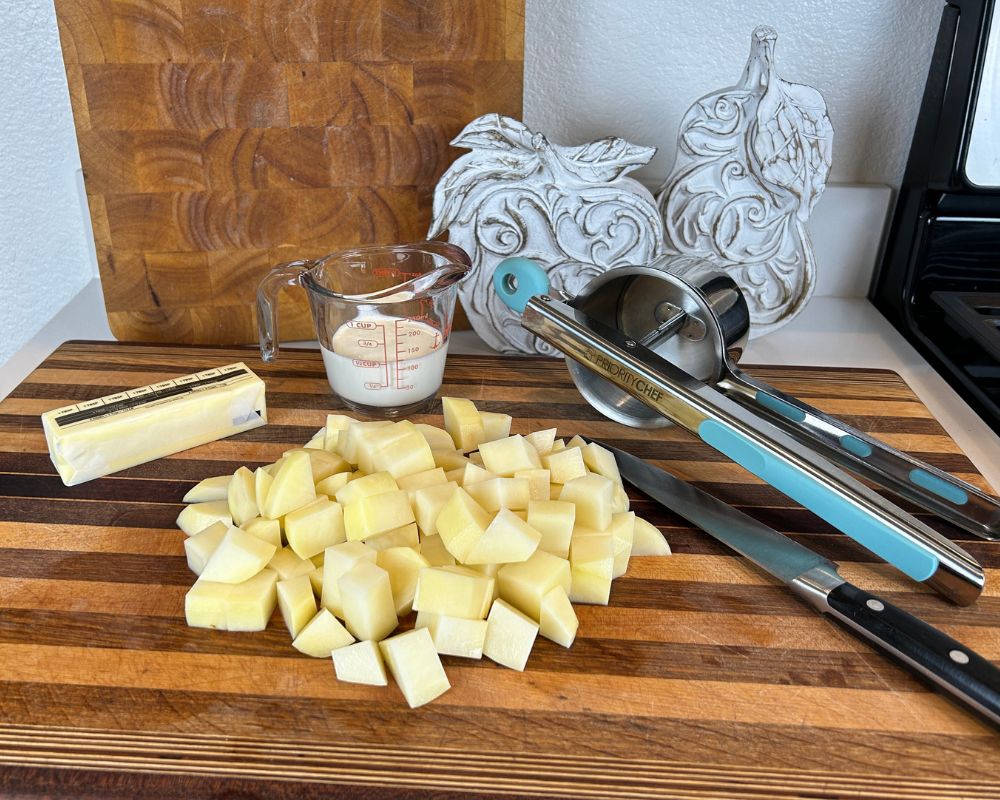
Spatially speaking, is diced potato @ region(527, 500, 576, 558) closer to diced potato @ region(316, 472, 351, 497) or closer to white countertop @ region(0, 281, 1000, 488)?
diced potato @ region(316, 472, 351, 497)

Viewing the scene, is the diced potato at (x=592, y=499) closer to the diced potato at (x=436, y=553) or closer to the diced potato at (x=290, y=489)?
the diced potato at (x=436, y=553)

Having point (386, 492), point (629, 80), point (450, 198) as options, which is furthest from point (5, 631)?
point (629, 80)

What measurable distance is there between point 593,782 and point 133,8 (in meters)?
1.10

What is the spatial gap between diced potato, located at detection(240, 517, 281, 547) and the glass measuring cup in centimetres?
30

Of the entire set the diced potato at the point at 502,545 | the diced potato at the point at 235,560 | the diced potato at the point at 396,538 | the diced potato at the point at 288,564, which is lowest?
the diced potato at the point at 288,564

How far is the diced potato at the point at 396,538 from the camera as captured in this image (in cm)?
89

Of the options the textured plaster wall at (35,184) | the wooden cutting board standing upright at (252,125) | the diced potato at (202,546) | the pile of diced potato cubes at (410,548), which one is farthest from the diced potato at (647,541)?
the textured plaster wall at (35,184)

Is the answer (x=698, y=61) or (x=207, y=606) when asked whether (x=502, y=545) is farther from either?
(x=698, y=61)

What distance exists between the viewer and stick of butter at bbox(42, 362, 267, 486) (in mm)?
996

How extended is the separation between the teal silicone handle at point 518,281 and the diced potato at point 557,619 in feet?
1.60

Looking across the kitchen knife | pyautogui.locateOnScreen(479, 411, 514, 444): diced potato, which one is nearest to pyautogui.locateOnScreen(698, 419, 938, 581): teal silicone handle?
the kitchen knife

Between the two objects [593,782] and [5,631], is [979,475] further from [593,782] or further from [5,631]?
[5,631]

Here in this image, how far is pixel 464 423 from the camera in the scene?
1076 mm

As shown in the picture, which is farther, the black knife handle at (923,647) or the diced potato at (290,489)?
the diced potato at (290,489)
